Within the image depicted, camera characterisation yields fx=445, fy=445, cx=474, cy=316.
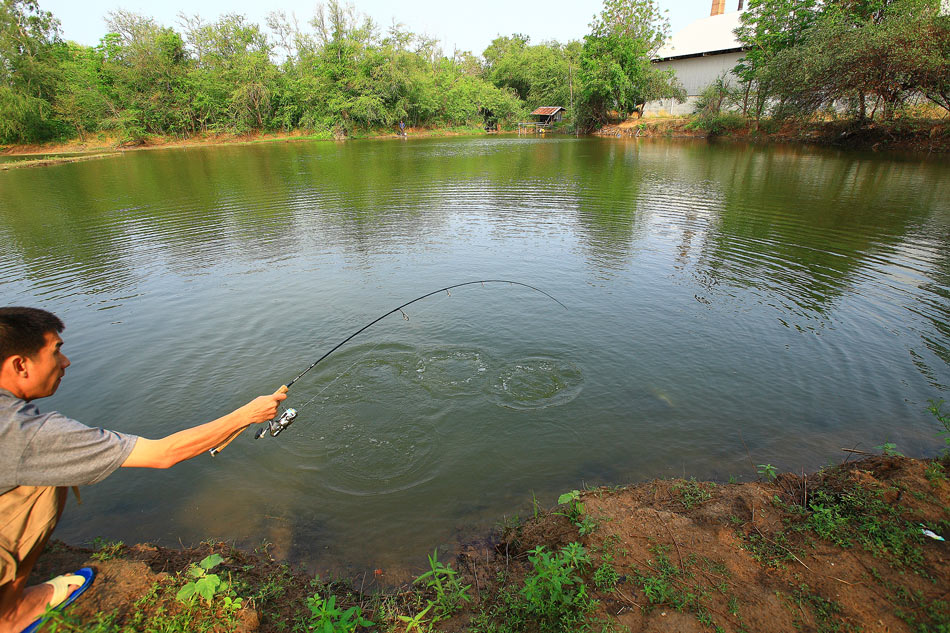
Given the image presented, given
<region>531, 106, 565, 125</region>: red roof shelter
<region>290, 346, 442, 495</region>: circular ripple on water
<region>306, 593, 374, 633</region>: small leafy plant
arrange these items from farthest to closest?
<region>531, 106, 565, 125</region>: red roof shelter
<region>290, 346, 442, 495</region>: circular ripple on water
<region>306, 593, 374, 633</region>: small leafy plant

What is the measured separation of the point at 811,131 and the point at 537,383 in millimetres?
46631

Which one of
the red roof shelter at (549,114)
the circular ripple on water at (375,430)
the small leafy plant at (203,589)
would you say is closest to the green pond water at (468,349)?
the circular ripple on water at (375,430)

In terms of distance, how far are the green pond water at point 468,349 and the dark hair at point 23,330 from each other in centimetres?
300

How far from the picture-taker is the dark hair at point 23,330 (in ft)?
8.50

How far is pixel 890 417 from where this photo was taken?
636cm

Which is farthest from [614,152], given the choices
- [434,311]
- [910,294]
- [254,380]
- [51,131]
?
[51,131]

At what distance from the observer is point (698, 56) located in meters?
57.5

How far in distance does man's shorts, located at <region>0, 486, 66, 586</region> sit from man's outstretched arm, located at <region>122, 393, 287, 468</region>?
0.60 metres

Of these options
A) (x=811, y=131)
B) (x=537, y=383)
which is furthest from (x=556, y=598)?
(x=811, y=131)

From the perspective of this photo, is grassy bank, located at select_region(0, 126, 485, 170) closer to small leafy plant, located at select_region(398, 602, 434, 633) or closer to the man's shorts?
the man's shorts

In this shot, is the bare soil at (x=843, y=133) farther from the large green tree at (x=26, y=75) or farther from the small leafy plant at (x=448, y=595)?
the large green tree at (x=26, y=75)

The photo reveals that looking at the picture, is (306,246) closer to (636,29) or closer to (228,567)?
(228,567)

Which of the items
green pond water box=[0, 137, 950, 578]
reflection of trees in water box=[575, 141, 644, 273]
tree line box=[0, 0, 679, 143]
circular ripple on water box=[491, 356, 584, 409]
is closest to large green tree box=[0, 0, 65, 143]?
tree line box=[0, 0, 679, 143]

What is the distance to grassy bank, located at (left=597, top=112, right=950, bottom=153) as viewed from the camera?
1252 inches
